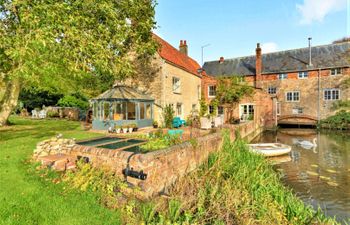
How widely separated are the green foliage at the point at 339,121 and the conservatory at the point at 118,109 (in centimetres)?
2538

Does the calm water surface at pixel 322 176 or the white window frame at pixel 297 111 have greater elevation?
the white window frame at pixel 297 111

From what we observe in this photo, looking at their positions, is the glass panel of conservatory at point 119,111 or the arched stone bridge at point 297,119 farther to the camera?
the arched stone bridge at point 297,119

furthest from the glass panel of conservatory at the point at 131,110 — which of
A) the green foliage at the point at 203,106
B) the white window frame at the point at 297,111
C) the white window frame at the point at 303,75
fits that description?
the white window frame at the point at 303,75

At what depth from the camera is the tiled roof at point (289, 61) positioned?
29.3 metres

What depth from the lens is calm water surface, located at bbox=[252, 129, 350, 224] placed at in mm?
8188

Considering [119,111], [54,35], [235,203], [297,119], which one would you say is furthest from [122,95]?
[297,119]

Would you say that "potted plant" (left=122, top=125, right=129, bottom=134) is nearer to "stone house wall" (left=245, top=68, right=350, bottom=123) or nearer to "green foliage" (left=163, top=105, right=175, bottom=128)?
"green foliage" (left=163, top=105, right=175, bottom=128)

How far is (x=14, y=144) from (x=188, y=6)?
621 inches

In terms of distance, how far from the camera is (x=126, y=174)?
20.6ft

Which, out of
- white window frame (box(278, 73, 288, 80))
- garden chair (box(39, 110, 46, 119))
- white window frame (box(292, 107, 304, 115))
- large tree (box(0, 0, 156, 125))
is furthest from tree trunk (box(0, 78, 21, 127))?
white window frame (box(292, 107, 304, 115))

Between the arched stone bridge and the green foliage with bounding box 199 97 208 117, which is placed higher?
the green foliage with bounding box 199 97 208 117

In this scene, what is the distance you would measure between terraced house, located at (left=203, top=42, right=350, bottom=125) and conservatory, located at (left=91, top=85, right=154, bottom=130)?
15.8 m

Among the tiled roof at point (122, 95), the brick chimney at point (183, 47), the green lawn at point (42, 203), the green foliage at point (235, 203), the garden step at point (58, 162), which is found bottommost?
the green foliage at point (235, 203)

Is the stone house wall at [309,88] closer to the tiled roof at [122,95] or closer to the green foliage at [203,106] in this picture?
the green foliage at [203,106]
